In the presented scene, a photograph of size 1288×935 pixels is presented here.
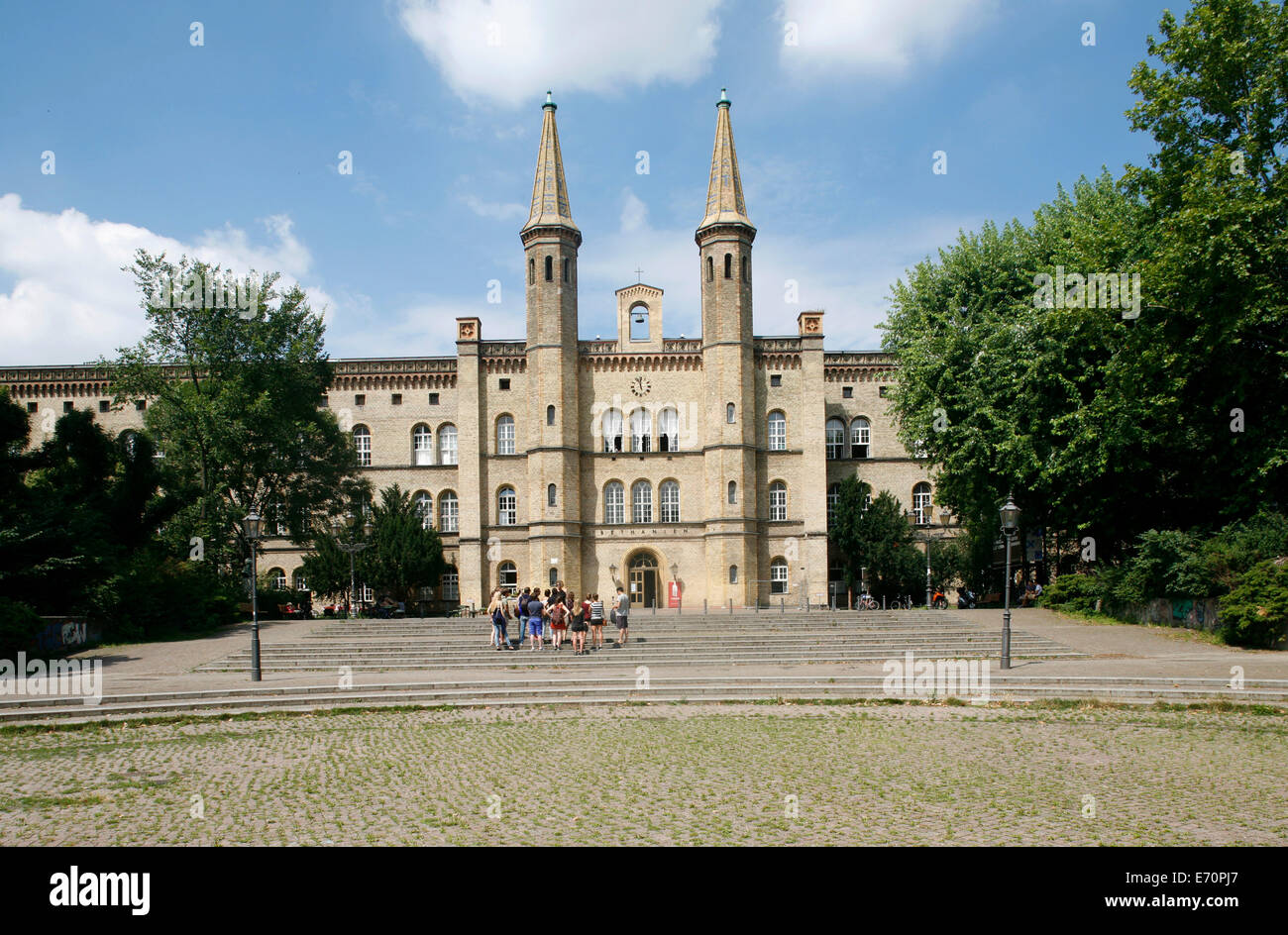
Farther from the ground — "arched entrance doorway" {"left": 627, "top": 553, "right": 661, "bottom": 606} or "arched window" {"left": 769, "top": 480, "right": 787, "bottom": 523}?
"arched window" {"left": 769, "top": 480, "right": 787, "bottom": 523}

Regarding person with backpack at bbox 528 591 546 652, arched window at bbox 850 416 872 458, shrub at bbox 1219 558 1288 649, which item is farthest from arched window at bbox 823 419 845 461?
person with backpack at bbox 528 591 546 652

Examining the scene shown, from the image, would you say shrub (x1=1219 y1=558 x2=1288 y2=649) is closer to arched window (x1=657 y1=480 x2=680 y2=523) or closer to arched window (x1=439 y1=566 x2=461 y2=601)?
arched window (x1=657 y1=480 x2=680 y2=523)

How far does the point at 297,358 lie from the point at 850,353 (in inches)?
1116

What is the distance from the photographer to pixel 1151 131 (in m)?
24.7

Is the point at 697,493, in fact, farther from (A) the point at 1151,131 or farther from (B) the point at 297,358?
(A) the point at 1151,131

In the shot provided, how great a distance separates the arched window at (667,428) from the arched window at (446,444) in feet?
37.5

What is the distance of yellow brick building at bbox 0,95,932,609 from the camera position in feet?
142

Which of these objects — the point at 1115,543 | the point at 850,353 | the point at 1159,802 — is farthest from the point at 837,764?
the point at 850,353

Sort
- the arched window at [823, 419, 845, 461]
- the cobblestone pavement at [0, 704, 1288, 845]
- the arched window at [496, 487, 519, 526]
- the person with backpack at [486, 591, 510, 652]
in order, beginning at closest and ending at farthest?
the cobblestone pavement at [0, 704, 1288, 845], the person with backpack at [486, 591, 510, 652], the arched window at [496, 487, 519, 526], the arched window at [823, 419, 845, 461]

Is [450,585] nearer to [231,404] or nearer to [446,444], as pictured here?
[446,444]

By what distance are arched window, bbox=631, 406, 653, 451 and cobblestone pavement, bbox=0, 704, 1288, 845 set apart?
97.1 ft

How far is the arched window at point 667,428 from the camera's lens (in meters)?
44.9

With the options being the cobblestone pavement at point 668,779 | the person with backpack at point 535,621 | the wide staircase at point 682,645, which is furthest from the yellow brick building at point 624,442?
the cobblestone pavement at point 668,779

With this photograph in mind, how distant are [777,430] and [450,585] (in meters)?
19.1
